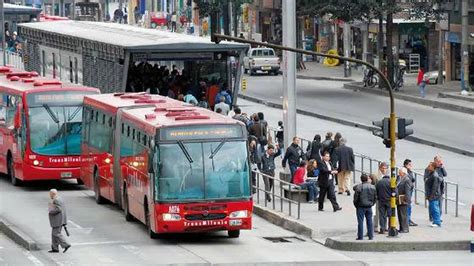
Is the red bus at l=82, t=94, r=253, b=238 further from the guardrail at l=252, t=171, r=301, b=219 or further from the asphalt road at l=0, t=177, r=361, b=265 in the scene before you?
the guardrail at l=252, t=171, r=301, b=219

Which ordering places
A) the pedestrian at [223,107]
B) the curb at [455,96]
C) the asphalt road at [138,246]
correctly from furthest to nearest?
the curb at [455,96], the pedestrian at [223,107], the asphalt road at [138,246]

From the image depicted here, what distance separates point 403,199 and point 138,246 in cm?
588

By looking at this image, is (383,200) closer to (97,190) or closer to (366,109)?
(97,190)

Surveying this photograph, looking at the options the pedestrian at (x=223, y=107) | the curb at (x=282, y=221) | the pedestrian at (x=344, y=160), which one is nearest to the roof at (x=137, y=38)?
the pedestrian at (x=223, y=107)

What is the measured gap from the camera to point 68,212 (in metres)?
38.2

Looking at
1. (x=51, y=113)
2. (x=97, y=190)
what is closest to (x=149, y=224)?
(x=97, y=190)

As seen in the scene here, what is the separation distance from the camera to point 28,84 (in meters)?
44.6

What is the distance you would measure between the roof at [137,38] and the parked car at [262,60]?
29.5 metres

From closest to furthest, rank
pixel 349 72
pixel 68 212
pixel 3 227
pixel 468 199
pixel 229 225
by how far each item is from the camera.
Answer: pixel 229 225
pixel 3 227
pixel 68 212
pixel 468 199
pixel 349 72

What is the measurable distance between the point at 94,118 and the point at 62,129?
2632 mm

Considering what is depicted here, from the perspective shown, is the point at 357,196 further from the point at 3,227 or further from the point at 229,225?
the point at 3,227

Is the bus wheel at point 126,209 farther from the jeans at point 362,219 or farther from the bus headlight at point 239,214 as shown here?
the jeans at point 362,219

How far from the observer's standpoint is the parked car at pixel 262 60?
88.7m

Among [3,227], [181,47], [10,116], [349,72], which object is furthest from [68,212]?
[349,72]
